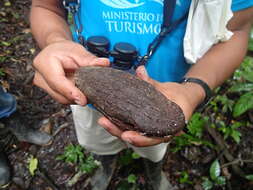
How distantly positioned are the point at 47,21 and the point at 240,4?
1.39 meters

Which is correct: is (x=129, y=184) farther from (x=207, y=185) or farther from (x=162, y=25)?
(x=162, y=25)

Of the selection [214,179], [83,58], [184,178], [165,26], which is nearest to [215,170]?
[214,179]

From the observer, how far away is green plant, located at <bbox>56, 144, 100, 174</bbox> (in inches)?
120

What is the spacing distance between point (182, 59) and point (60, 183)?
2.12 m

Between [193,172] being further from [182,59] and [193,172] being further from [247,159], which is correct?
[182,59]

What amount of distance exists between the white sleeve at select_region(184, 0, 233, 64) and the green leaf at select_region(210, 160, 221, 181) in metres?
1.66

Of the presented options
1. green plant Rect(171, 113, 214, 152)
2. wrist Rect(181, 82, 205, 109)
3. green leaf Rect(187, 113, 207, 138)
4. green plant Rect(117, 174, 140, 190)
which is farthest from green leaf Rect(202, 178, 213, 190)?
Result: wrist Rect(181, 82, 205, 109)

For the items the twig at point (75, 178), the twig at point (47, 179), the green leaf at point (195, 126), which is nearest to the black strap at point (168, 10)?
the green leaf at point (195, 126)

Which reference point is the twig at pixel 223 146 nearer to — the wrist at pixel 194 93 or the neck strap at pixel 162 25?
the wrist at pixel 194 93

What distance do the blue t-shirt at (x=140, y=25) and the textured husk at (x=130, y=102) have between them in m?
0.28

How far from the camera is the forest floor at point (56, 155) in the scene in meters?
2.98

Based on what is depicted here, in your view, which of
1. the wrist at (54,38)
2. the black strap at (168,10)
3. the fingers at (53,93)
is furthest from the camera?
the wrist at (54,38)

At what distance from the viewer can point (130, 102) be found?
1.51m

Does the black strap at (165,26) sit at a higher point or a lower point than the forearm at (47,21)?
higher
